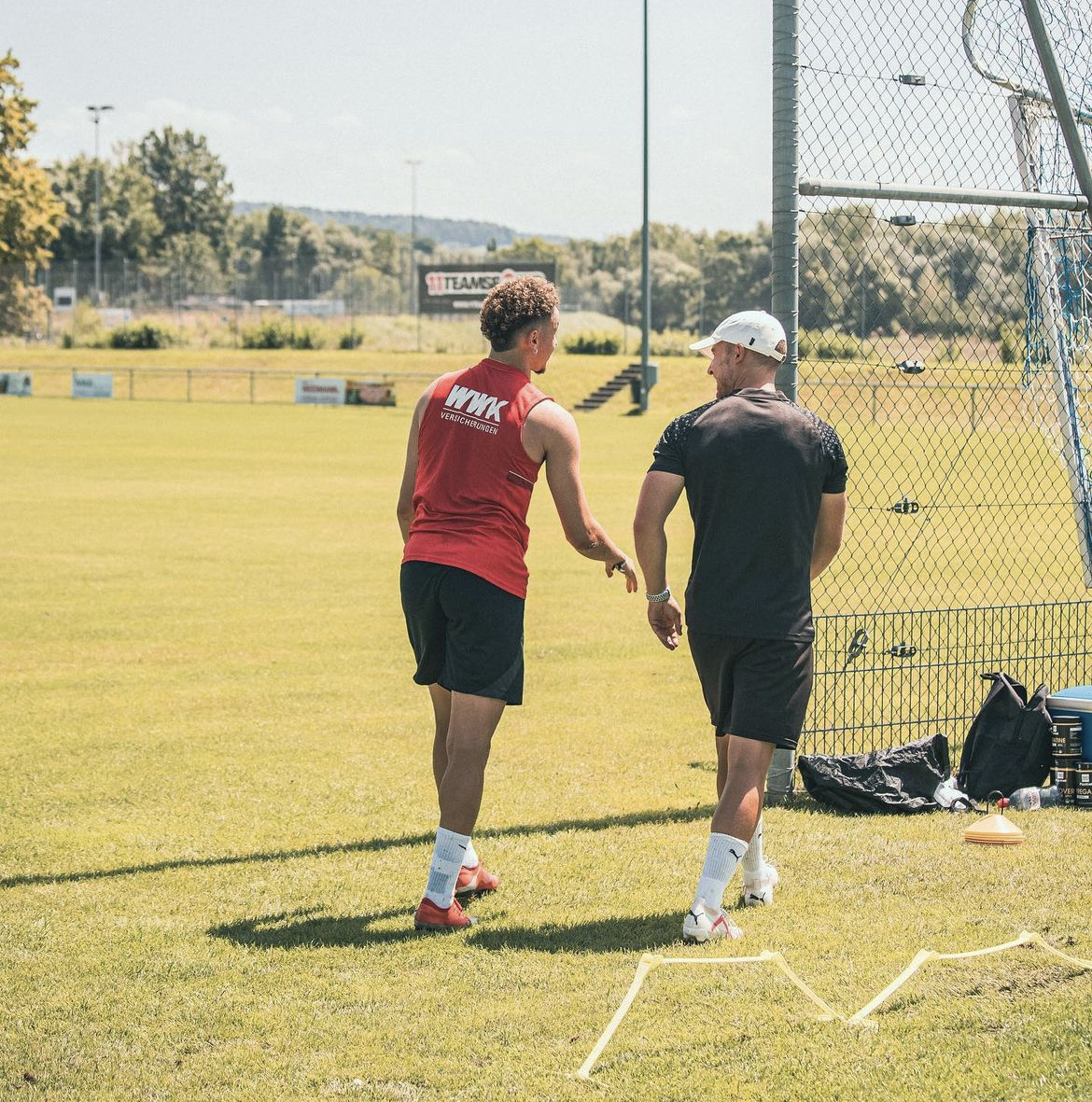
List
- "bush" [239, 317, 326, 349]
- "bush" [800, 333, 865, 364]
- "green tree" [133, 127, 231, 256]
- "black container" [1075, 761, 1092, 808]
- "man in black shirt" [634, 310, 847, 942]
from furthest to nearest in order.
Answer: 1. "green tree" [133, 127, 231, 256]
2. "bush" [239, 317, 326, 349]
3. "bush" [800, 333, 865, 364]
4. "black container" [1075, 761, 1092, 808]
5. "man in black shirt" [634, 310, 847, 942]

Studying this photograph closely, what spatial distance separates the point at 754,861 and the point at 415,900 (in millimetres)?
1241

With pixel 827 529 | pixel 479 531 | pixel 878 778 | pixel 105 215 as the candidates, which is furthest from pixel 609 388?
pixel 105 215

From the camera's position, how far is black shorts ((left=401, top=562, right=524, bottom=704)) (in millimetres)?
5121

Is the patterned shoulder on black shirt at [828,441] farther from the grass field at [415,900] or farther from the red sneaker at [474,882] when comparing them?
the red sneaker at [474,882]

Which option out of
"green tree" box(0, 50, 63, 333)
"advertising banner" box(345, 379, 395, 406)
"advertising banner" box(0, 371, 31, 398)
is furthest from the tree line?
"advertising banner" box(0, 371, 31, 398)

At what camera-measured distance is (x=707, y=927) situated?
4.86 meters

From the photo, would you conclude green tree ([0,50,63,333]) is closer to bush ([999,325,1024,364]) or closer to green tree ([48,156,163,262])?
green tree ([48,156,163,262])

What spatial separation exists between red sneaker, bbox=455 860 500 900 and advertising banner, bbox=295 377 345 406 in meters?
52.5

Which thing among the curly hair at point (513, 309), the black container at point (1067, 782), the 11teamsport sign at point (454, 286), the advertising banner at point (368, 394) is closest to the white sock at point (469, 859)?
the curly hair at point (513, 309)

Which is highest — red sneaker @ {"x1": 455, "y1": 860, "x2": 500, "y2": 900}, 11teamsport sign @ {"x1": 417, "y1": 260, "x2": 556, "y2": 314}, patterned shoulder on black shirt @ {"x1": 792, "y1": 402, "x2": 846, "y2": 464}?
11teamsport sign @ {"x1": 417, "y1": 260, "x2": 556, "y2": 314}

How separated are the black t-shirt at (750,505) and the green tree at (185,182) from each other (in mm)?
144397

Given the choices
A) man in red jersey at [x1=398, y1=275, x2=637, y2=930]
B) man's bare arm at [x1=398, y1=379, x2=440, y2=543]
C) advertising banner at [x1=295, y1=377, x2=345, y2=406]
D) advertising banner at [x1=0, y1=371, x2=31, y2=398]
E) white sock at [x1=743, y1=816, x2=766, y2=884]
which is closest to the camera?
man in red jersey at [x1=398, y1=275, x2=637, y2=930]

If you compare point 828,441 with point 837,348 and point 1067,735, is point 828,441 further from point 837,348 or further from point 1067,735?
point 1067,735

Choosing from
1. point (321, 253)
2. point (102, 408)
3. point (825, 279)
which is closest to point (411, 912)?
point (825, 279)
